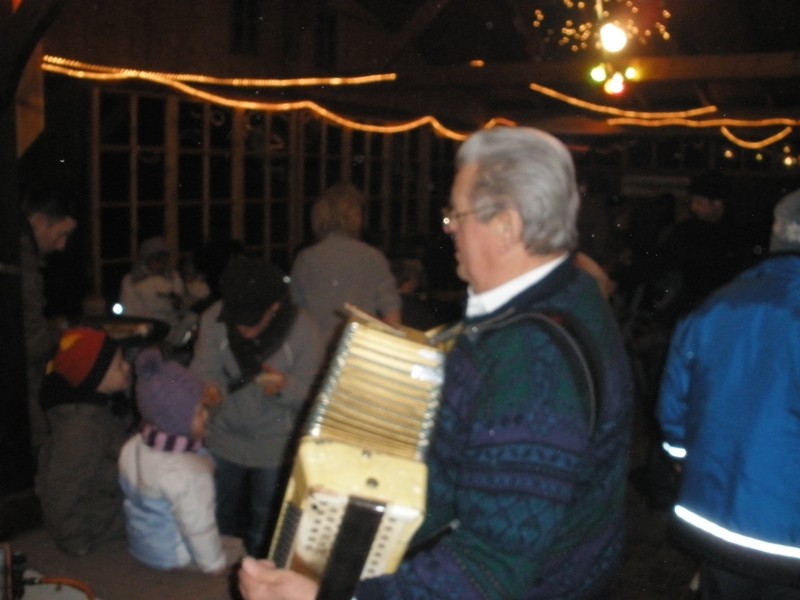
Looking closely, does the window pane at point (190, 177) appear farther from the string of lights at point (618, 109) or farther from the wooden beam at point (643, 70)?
the string of lights at point (618, 109)

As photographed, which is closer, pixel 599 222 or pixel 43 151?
pixel 599 222

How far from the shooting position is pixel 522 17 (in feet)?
39.6

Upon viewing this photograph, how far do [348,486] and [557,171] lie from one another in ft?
2.25

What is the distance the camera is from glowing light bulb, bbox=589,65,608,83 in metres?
9.29

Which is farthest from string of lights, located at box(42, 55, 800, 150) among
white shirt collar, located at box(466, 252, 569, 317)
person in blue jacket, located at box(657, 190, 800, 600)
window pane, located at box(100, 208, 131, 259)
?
white shirt collar, located at box(466, 252, 569, 317)

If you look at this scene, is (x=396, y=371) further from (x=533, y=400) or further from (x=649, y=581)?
(x=649, y=581)

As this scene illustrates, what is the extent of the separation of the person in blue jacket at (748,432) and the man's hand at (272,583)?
142 centimetres

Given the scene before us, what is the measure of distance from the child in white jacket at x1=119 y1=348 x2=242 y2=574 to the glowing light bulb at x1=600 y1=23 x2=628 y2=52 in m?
6.30

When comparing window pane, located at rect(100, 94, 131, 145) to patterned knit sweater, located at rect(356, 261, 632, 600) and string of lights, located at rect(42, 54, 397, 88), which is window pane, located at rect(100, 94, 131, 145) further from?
patterned knit sweater, located at rect(356, 261, 632, 600)

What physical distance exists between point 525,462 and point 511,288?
37 centimetres

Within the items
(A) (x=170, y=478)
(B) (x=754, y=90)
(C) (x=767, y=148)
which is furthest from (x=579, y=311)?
(C) (x=767, y=148)

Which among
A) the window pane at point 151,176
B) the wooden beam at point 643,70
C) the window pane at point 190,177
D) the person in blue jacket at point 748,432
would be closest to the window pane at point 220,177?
the window pane at point 190,177

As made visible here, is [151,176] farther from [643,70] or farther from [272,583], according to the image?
[272,583]

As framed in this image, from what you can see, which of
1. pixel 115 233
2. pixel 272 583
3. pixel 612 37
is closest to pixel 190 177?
pixel 115 233
